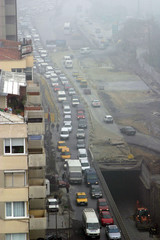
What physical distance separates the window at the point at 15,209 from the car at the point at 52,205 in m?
29.6

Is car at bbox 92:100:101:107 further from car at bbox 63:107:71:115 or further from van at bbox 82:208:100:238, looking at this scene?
van at bbox 82:208:100:238

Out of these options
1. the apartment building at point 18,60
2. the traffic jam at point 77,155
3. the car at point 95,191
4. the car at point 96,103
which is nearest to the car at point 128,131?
the traffic jam at point 77,155

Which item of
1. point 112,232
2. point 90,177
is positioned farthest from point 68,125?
point 112,232

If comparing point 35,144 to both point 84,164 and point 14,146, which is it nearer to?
point 14,146

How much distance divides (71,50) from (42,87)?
52.4 m

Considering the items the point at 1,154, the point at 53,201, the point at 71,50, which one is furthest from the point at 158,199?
the point at 71,50

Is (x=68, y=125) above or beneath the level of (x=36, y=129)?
beneath

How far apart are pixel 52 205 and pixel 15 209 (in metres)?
31.0

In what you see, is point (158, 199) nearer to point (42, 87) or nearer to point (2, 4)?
point (2, 4)

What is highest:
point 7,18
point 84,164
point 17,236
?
point 17,236

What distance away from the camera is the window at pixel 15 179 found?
26.5 meters

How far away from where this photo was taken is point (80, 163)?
73125 millimetres

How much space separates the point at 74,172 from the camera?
69.7 m

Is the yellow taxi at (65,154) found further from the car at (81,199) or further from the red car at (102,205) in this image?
the red car at (102,205)
